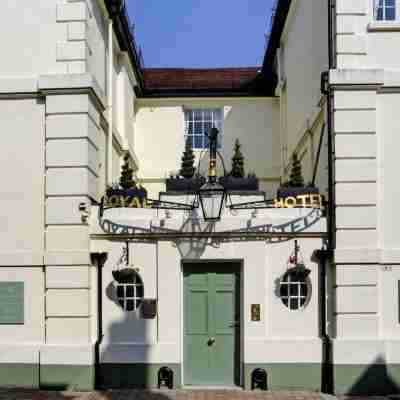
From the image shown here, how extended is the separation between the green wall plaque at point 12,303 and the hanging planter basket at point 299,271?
4.75m

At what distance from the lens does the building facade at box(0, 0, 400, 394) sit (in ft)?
35.6

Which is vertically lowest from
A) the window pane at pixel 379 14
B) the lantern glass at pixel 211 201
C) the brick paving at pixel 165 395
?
the brick paving at pixel 165 395

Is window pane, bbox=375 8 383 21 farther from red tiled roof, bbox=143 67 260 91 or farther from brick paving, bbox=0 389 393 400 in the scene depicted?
red tiled roof, bbox=143 67 260 91

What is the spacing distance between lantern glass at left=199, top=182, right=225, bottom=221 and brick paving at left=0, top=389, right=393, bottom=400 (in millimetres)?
3025

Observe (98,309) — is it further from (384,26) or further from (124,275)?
(384,26)

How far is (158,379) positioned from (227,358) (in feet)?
4.22

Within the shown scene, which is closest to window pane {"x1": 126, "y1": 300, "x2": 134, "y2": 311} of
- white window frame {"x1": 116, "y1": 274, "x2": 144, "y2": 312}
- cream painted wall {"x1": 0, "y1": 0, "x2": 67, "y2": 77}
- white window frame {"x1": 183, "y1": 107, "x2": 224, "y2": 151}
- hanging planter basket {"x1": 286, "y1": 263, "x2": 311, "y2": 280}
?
white window frame {"x1": 116, "y1": 274, "x2": 144, "y2": 312}

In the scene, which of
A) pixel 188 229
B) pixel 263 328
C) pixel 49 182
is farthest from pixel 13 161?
pixel 263 328

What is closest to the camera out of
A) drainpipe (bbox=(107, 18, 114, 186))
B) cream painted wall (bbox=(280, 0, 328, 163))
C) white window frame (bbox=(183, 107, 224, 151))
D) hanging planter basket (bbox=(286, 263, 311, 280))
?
hanging planter basket (bbox=(286, 263, 311, 280))

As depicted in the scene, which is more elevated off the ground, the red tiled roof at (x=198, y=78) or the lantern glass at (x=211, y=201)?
the red tiled roof at (x=198, y=78)

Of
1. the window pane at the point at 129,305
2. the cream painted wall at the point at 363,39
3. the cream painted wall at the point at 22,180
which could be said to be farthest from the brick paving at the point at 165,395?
the cream painted wall at the point at 363,39

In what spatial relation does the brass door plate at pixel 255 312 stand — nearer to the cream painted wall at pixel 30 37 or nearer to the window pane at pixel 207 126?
the cream painted wall at pixel 30 37

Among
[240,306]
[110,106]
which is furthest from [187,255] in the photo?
[110,106]

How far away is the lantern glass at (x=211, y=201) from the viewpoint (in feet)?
35.5
